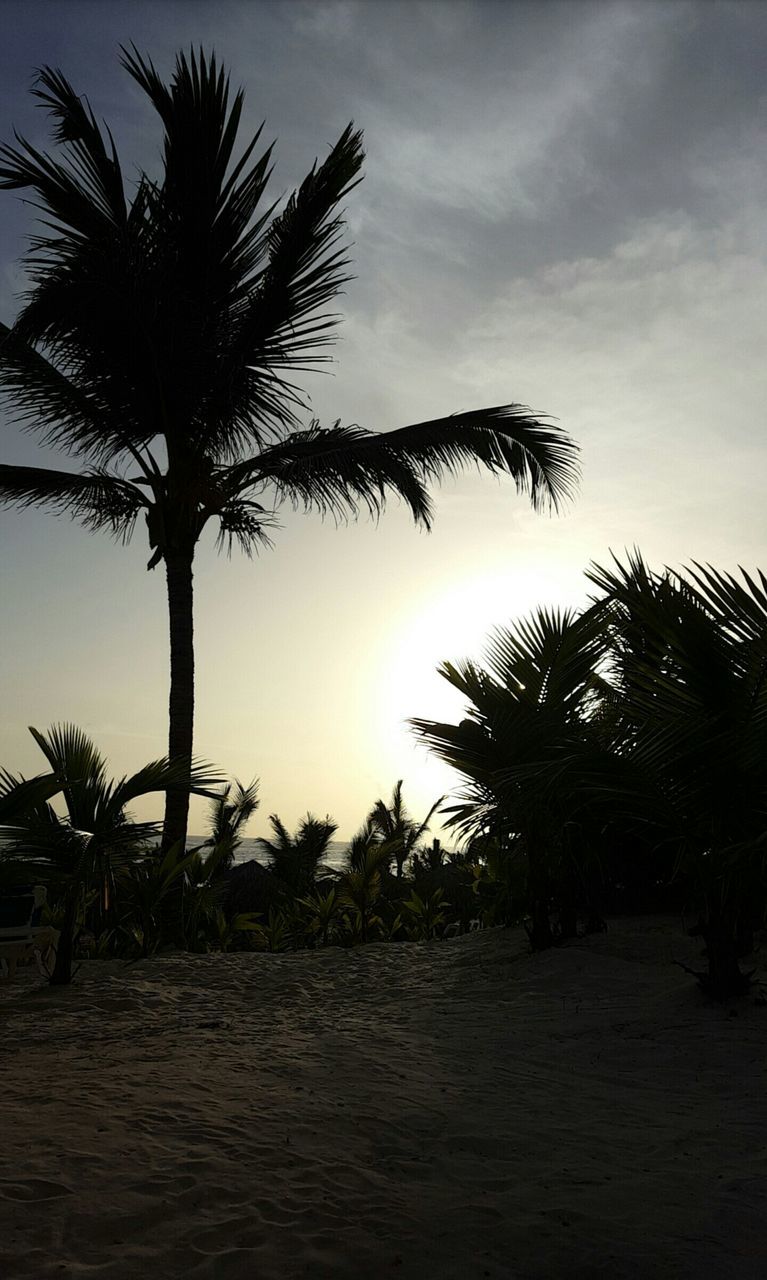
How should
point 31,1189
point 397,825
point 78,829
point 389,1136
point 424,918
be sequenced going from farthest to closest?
point 397,825, point 424,918, point 78,829, point 389,1136, point 31,1189

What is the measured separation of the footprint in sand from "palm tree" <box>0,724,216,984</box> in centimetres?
307

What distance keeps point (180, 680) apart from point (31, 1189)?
21.0ft

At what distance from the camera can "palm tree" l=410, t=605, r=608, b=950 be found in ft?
19.4

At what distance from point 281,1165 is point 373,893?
6979mm

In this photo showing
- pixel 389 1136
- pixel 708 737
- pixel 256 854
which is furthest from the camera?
pixel 256 854

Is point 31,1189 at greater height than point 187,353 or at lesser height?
lesser

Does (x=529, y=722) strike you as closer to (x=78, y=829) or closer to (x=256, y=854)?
(x=78, y=829)

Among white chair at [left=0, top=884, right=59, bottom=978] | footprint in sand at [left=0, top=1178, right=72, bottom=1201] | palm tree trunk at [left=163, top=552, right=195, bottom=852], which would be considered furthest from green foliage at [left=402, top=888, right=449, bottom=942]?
footprint in sand at [left=0, top=1178, right=72, bottom=1201]

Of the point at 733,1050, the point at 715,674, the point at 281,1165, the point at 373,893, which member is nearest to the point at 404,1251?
the point at 281,1165

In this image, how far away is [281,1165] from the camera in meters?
2.63

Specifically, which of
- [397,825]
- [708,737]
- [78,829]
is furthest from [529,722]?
[397,825]

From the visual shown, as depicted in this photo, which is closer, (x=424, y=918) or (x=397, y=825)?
(x=424, y=918)

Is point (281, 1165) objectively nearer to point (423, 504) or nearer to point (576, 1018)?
point (576, 1018)

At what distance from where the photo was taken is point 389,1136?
116 inches
